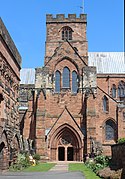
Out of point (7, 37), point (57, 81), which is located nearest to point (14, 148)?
point (7, 37)

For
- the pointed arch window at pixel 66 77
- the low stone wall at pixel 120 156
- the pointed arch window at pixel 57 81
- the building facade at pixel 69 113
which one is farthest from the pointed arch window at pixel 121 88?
the low stone wall at pixel 120 156

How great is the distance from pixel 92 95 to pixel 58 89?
5.07 m

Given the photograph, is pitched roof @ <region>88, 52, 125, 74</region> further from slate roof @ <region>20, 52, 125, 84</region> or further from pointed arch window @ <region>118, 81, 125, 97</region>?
pointed arch window @ <region>118, 81, 125, 97</region>

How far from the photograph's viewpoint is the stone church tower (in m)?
39.9

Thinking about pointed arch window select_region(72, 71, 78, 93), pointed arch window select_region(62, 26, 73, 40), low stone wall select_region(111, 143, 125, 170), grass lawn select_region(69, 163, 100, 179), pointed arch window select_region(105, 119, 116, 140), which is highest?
pointed arch window select_region(62, 26, 73, 40)

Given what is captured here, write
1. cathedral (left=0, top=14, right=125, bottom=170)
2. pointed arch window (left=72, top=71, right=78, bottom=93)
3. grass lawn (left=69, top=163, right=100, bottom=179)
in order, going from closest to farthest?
1. grass lawn (left=69, top=163, right=100, bottom=179)
2. cathedral (left=0, top=14, right=125, bottom=170)
3. pointed arch window (left=72, top=71, right=78, bottom=93)

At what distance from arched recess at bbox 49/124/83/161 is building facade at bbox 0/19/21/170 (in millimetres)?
13806

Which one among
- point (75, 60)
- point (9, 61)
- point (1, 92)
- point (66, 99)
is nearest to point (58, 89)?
point (66, 99)

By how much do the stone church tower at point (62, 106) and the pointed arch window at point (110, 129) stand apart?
17.0ft

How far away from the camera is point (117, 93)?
172 ft

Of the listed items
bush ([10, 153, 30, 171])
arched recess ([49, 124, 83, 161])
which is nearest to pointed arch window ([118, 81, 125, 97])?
arched recess ([49, 124, 83, 161])

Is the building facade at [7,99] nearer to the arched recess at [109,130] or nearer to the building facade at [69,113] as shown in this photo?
the building facade at [69,113]

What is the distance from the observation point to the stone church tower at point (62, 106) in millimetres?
39938

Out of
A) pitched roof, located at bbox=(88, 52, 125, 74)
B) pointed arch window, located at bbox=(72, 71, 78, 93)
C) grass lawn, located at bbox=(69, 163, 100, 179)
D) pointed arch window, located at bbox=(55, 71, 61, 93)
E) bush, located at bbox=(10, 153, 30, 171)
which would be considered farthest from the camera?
pitched roof, located at bbox=(88, 52, 125, 74)
